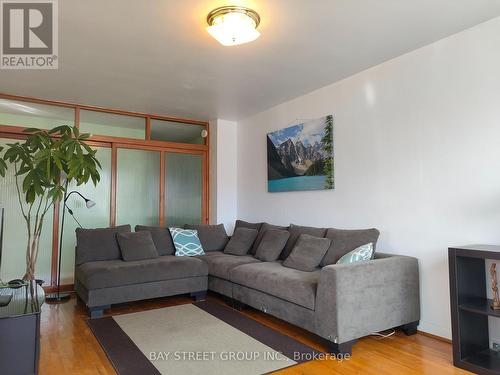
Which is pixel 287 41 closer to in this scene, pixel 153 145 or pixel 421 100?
pixel 421 100

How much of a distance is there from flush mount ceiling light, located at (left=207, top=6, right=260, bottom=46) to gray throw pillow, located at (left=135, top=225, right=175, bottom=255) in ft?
8.97

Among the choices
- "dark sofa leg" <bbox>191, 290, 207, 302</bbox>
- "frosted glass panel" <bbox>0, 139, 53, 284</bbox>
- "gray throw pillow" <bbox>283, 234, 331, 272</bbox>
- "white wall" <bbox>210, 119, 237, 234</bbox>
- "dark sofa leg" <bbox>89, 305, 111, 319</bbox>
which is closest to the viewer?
"gray throw pillow" <bbox>283, 234, 331, 272</bbox>

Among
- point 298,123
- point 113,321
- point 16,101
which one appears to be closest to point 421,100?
point 298,123

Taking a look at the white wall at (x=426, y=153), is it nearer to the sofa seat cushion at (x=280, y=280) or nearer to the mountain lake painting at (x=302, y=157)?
the mountain lake painting at (x=302, y=157)

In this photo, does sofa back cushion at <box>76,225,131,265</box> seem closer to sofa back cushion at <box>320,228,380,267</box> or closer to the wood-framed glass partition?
the wood-framed glass partition

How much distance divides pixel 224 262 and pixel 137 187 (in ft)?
6.66

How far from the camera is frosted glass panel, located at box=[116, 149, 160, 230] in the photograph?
512cm

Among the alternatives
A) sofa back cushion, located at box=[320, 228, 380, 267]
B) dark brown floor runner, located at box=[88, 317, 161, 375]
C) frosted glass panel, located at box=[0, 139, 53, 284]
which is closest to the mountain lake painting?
sofa back cushion, located at box=[320, 228, 380, 267]

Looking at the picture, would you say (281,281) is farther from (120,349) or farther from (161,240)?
(161,240)

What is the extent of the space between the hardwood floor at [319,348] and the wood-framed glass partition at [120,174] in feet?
4.91

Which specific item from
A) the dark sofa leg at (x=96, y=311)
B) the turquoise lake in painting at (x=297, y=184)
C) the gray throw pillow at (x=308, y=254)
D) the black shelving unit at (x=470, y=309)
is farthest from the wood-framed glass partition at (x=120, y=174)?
the black shelving unit at (x=470, y=309)

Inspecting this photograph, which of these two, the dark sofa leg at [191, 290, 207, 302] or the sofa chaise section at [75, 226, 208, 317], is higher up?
the sofa chaise section at [75, 226, 208, 317]

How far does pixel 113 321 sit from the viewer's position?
337 cm

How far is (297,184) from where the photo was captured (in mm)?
4453
